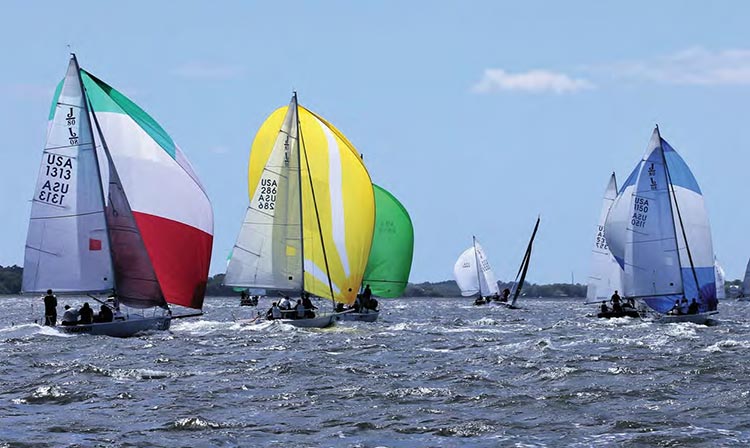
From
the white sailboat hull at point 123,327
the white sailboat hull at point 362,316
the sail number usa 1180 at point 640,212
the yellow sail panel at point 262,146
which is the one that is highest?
the yellow sail panel at point 262,146

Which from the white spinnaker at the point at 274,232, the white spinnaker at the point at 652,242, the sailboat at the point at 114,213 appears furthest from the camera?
the white spinnaker at the point at 652,242

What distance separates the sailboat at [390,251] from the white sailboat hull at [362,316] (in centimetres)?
557

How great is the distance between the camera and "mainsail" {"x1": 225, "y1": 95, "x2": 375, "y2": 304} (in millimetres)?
39156

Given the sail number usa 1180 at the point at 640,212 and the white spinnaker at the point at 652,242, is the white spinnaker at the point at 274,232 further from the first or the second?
the white spinnaker at the point at 652,242

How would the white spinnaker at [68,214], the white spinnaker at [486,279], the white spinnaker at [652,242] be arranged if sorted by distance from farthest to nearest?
1. the white spinnaker at [486,279]
2. the white spinnaker at [652,242]
3. the white spinnaker at [68,214]

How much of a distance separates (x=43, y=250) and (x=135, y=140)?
4.60 m

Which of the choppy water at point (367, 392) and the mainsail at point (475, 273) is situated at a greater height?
the mainsail at point (475, 273)

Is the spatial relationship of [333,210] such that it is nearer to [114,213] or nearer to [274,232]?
[274,232]

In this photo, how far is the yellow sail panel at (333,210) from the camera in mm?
41188

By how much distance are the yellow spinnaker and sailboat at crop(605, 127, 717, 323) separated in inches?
379

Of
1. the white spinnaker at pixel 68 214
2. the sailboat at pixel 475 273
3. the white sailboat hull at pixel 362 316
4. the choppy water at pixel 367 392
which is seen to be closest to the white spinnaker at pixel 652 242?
the white sailboat hull at pixel 362 316

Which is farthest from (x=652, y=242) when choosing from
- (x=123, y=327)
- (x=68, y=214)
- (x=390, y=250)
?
(x=68, y=214)

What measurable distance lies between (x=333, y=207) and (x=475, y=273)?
69.1 meters

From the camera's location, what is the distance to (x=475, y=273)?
362 ft
